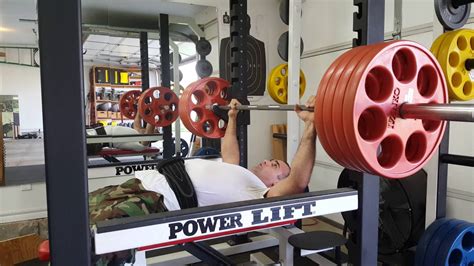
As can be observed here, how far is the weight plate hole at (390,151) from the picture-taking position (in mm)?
825

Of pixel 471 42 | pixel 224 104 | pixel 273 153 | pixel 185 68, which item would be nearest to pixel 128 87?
pixel 185 68

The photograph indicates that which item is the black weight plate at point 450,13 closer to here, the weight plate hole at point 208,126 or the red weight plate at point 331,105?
the red weight plate at point 331,105

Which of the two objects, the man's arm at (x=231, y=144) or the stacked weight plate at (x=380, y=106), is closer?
the stacked weight plate at (x=380, y=106)

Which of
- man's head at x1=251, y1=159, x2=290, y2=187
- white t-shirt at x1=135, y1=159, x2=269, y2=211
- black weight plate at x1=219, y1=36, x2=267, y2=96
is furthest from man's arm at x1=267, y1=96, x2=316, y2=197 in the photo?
black weight plate at x1=219, y1=36, x2=267, y2=96

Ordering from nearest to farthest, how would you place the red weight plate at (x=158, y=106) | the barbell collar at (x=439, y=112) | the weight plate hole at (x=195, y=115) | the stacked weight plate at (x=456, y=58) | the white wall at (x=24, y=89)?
1. the barbell collar at (x=439, y=112)
2. the stacked weight plate at (x=456, y=58)
3. the weight plate hole at (x=195, y=115)
4. the white wall at (x=24, y=89)
5. the red weight plate at (x=158, y=106)

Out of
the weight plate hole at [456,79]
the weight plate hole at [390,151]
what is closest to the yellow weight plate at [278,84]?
the weight plate hole at [456,79]

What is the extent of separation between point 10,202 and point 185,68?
1.86 meters

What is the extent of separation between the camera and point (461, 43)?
5.21ft

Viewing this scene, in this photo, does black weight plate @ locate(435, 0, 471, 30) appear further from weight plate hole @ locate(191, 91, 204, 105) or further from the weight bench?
the weight bench

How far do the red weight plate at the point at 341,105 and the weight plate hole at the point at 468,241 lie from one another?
4.19 feet

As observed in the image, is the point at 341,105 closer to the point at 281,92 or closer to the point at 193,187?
the point at 193,187

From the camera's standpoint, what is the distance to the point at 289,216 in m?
1.09

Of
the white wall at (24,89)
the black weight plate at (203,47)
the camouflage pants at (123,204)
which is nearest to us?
the camouflage pants at (123,204)

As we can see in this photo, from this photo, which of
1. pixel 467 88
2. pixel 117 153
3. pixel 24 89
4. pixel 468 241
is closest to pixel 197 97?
pixel 117 153
